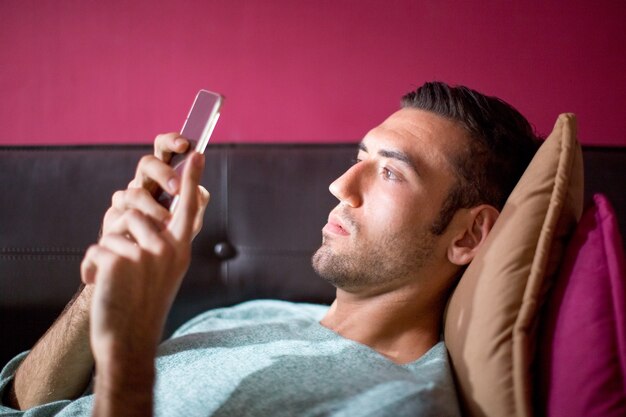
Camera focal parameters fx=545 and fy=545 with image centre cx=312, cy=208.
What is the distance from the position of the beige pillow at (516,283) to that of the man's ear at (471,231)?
0.38 ft

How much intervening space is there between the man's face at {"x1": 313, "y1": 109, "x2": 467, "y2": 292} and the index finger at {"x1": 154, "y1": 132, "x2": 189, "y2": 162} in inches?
12.6

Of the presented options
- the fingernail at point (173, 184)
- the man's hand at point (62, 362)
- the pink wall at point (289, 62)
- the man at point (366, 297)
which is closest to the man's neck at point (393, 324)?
the man at point (366, 297)

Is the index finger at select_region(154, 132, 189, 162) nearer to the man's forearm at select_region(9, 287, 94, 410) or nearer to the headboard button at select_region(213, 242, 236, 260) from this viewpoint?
the man's forearm at select_region(9, 287, 94, 410)

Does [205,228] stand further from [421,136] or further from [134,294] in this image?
[134,294]

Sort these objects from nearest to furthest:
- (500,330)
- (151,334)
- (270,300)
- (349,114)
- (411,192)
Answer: (151,334) < (500,330) < (411,192) < (270,300) < (349,114)

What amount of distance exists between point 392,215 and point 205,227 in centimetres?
53

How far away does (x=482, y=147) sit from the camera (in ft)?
3.37

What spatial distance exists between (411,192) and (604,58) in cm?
71

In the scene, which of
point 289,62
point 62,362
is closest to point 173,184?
point 62,362

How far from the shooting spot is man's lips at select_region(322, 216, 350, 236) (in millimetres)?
1000

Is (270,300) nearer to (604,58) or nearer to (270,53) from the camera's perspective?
(270,53)

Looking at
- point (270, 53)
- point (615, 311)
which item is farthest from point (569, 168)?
point (270, 53)

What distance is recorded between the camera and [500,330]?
77 cm

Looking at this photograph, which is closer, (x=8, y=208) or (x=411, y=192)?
(x=411, y=192)
